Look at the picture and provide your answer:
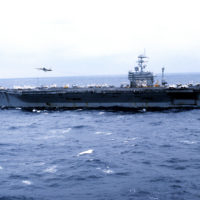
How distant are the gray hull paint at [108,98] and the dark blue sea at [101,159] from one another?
606 centimetres

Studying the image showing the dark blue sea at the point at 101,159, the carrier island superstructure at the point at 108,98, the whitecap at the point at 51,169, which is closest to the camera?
the dark blue sea at the point at 101,159

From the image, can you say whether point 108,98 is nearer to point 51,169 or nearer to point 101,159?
point 101,159

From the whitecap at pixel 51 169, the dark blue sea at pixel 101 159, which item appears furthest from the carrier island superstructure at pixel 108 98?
the whitecap at pixel 51 169

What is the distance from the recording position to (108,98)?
3972 centimetres

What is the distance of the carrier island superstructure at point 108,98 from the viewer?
1487 inches

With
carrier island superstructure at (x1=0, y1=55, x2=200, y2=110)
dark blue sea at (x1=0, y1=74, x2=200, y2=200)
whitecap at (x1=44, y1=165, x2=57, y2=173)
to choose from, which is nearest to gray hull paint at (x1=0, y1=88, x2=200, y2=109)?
carrier island superstructure at (x1=0, y1=55, x2=200, y2=110)

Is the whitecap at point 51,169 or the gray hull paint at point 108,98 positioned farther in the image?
the gray hull paint at point 108,98

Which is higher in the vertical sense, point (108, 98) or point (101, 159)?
point (108, 98)

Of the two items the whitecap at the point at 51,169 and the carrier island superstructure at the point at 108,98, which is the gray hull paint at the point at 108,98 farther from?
the whitecap at the point at 51,169

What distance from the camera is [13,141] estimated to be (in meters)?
23.8

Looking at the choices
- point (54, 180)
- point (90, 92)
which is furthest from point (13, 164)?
point (90, 92)

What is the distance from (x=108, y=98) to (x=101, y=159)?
21.7 meters

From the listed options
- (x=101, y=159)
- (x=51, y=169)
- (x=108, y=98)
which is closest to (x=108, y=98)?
(x=108, y=98)

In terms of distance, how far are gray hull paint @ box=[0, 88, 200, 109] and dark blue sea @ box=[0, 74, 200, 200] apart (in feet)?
19.9
